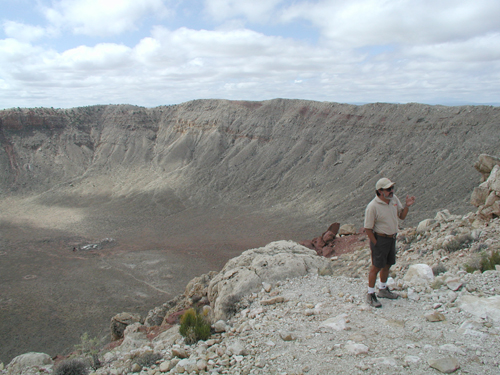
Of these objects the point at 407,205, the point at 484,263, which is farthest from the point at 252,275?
the point at 484,263

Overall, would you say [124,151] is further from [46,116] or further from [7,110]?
[7,110]

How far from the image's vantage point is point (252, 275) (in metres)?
7.90

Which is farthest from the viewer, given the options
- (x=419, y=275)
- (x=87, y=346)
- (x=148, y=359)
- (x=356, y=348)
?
(x=87, y=346)

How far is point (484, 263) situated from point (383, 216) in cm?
251

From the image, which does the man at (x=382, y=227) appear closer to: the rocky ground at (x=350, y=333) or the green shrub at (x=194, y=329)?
the rocky ground at (x=350, y=333)

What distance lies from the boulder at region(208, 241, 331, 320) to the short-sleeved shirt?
9.45 ft

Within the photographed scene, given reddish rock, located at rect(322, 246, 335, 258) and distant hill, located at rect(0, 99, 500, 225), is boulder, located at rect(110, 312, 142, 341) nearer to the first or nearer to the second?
reddish rock, located at rect(322, 246, 335, 258)

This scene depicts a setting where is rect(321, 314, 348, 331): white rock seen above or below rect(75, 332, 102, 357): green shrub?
above

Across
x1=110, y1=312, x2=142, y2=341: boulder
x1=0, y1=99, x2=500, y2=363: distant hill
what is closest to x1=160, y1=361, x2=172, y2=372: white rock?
x1=110, y1=312, x2=142, y2=341: boulder

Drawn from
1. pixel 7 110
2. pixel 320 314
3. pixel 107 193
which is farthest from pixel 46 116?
pixel 320 314

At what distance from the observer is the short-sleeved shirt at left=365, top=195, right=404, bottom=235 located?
5.32 metres

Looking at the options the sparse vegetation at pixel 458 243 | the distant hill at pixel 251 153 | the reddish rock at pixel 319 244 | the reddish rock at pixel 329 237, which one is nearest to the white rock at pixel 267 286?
the sparse vegetation at pixel 458 243

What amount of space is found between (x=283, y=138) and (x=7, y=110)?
111 ft

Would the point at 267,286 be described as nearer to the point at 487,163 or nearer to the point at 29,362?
the point at 29,362
